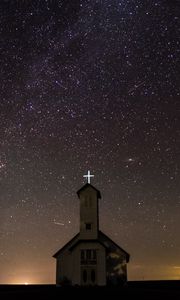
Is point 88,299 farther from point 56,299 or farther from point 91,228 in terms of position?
point 91,228

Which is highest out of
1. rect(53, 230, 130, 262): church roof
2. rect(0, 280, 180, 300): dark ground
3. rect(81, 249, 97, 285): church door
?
rect(53, 230, 130, 262): church roof

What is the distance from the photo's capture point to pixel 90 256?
161 ft

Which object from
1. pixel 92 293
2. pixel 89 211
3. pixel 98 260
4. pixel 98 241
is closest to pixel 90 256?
pixel 98 260

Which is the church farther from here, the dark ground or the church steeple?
the dark ground

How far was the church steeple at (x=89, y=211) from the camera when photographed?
50.3 metres

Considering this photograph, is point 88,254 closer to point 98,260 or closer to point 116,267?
point 98,260

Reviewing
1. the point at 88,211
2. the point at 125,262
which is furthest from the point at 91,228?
the point at 125,262

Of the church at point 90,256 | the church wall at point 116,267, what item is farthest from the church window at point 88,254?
the church wall at point 116,267

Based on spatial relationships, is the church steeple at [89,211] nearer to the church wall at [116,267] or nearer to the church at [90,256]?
the church at [90,256]

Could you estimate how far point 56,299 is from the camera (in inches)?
1019

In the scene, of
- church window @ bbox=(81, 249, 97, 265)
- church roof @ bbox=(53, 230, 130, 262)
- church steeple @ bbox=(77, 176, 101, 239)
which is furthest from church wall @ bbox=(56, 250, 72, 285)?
church steeple @ bbox=(77, 176, 101, 239)

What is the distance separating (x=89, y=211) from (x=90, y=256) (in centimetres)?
526

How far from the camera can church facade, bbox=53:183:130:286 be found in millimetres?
48562

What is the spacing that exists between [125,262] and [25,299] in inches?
1014
